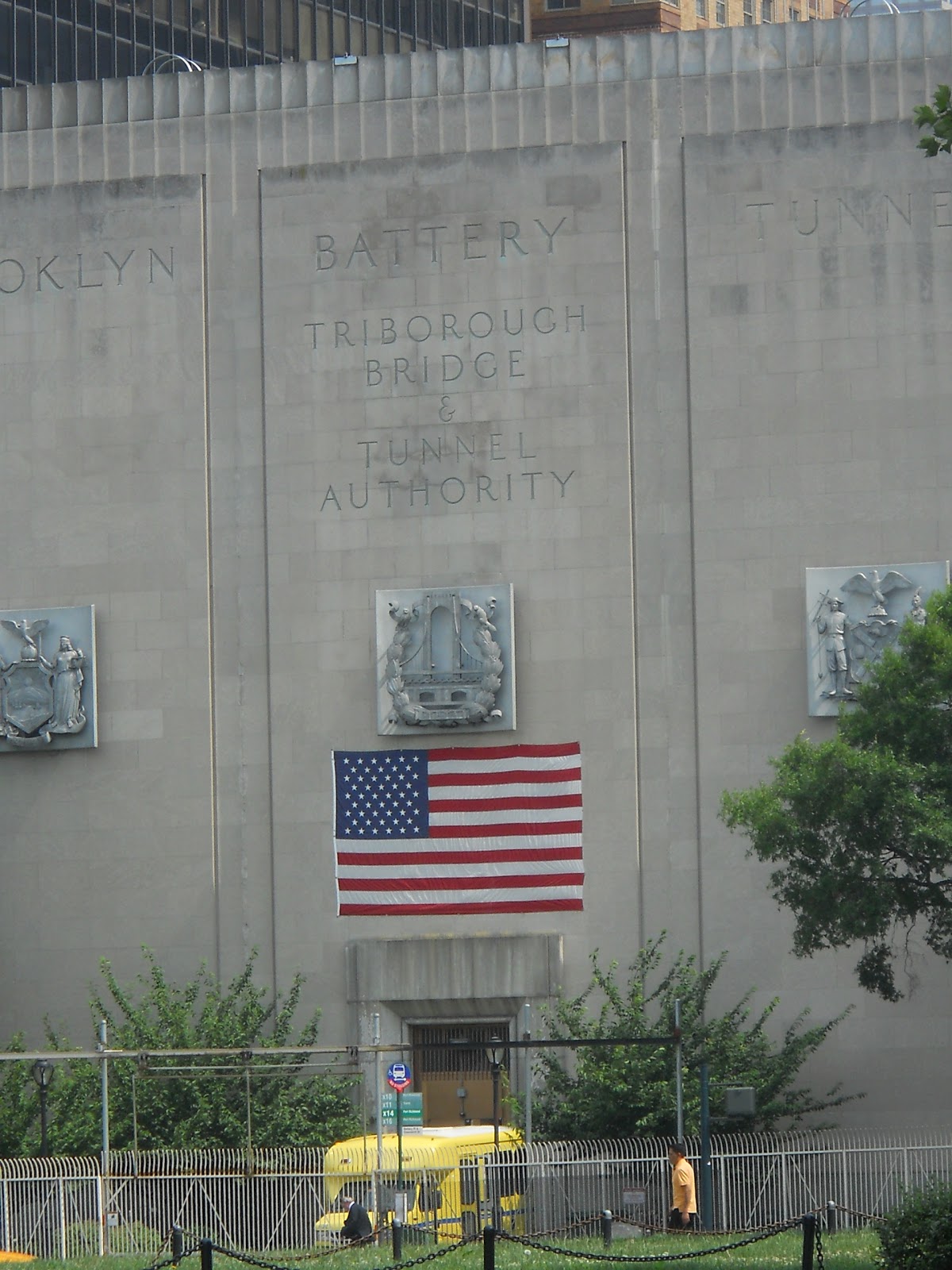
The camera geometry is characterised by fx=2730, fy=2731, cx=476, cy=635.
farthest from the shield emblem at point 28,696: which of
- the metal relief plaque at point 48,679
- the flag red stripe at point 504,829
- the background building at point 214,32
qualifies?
the background building at point 214,32

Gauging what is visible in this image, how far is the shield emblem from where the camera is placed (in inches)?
1897

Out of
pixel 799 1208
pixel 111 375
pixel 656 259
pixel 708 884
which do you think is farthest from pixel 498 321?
pixel 799 1208

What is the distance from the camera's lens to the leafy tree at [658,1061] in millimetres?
42219

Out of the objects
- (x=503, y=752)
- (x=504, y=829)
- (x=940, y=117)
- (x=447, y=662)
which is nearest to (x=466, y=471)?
(x=447, y=662)

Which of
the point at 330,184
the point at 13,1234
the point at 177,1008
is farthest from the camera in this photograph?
the point at 330,184

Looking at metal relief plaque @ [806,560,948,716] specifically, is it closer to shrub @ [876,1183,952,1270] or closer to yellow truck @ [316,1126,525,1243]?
yellow truck @ [316,1126,525,1243]

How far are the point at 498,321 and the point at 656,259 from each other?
9.70 feet

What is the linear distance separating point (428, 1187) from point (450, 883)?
28.5 ft

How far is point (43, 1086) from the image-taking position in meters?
41.6

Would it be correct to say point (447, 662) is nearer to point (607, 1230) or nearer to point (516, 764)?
point (516, 764)

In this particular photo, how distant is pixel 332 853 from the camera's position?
4741 cm

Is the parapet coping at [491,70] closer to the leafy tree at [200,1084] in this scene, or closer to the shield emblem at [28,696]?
the shield emblem at [28,696]

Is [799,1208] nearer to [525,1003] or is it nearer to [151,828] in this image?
[525,1003]

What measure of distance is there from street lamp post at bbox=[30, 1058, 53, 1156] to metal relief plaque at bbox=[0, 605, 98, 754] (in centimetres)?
631
